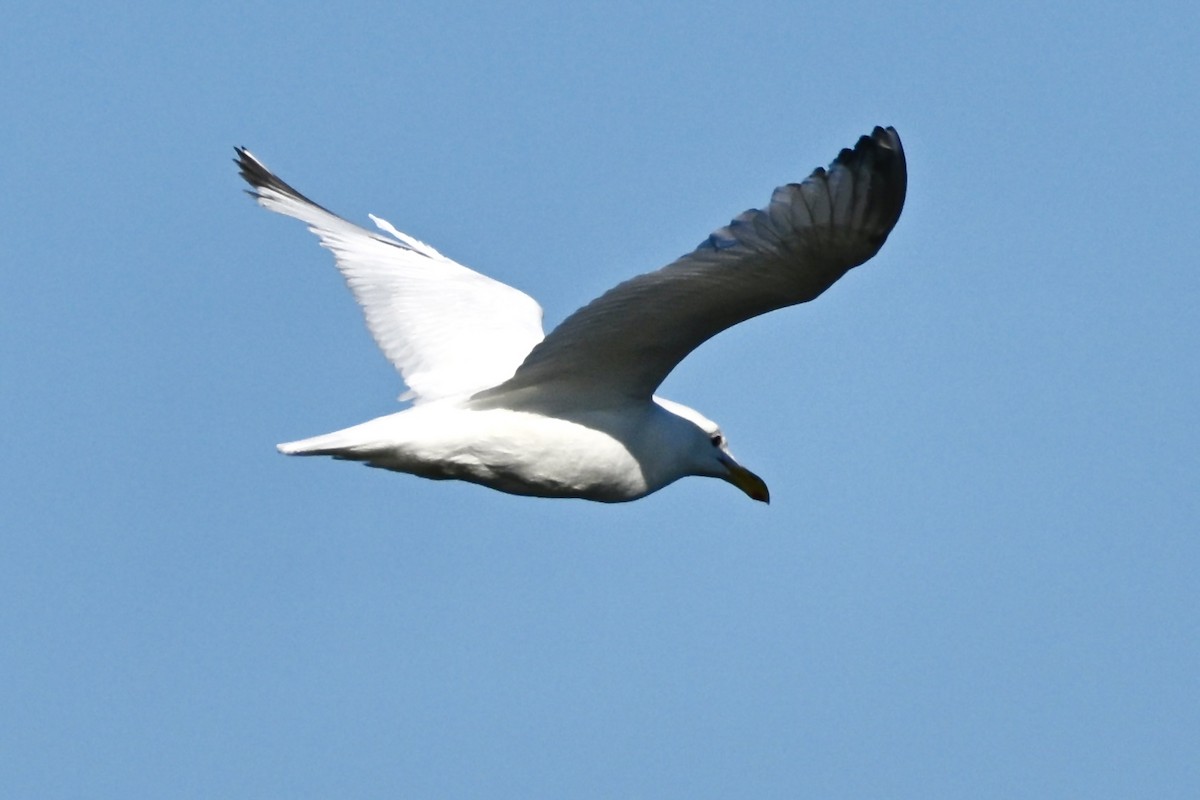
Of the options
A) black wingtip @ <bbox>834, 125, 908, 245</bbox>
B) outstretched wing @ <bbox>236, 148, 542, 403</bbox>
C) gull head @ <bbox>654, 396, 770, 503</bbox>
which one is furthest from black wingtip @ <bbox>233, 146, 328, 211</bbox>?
black wingtip @ <bbox>834, 125, 908, 245</bbox>

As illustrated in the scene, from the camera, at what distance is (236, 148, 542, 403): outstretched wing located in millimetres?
14062

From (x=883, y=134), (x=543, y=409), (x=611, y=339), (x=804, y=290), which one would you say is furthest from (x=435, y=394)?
(x=883, y=134)

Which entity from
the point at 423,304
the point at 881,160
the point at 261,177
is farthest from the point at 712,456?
the point at 261,177

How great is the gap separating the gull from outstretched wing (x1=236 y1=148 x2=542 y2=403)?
0.02 metres

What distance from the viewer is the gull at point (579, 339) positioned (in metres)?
10.5

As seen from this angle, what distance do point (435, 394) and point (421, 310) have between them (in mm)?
1525

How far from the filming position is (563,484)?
12.6m

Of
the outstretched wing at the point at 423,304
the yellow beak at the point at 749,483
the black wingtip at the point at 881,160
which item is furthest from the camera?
the outstretched wing at the point at 423,304

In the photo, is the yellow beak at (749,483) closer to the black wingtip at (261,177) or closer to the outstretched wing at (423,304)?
the outstretched wing at (423,304)

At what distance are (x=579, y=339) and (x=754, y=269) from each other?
4.80ft

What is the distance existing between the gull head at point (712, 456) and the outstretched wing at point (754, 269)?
4.37ft

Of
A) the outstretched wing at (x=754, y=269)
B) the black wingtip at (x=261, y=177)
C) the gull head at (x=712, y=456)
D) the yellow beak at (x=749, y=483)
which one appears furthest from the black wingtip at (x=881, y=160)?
the black wingtip at (x=261, y=177)

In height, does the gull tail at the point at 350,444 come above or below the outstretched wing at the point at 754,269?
below

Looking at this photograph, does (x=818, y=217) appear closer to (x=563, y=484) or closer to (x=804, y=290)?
(x=804, y=290)
